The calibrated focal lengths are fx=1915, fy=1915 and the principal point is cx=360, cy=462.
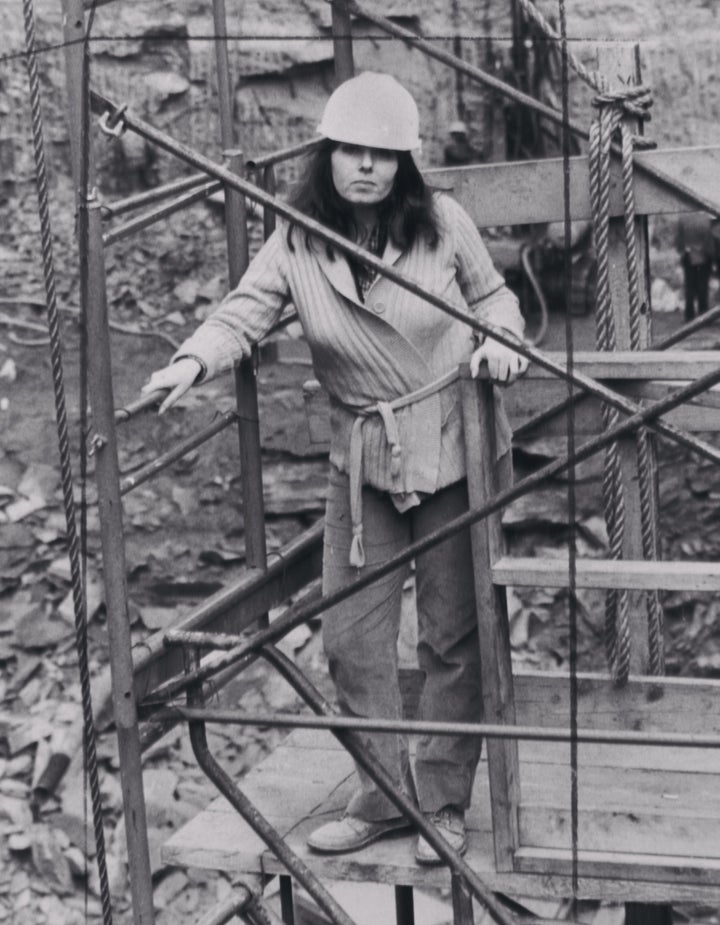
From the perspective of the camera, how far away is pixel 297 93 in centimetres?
886

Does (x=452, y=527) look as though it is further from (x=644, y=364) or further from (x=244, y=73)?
(x=244, y=73)

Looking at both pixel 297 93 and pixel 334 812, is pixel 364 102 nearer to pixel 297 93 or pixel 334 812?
pixel 334 812

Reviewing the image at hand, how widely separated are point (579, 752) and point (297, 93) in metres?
5.08

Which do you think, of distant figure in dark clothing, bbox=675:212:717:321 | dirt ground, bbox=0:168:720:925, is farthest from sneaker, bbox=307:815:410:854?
distant figure in dark clothing, bbox=675:212:717:321

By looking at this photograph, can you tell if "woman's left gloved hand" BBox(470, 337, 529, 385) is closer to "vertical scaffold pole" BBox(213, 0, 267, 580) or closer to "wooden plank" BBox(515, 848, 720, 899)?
"vertical scaffold pole" BBox(213, 0, 267, 580)

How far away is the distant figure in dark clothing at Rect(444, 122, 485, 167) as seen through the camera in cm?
870

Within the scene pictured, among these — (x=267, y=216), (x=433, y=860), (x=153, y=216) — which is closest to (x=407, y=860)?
(x=433, y=860)

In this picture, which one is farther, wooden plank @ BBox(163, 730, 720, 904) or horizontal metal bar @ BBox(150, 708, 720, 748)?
wooden plank @ BBox(163, 730, 720, 904)

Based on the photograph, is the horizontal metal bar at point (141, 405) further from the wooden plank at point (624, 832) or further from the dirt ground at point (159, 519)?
the dirt ground at point (159, 519)

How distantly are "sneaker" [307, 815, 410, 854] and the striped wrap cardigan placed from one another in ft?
1.97

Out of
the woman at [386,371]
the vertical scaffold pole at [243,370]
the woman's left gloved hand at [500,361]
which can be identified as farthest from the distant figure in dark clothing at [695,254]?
the woman's left gloved hand at [500,361]

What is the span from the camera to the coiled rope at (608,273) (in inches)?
180

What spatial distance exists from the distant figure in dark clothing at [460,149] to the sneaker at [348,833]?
505cm

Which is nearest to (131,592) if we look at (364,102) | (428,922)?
(428,922)
